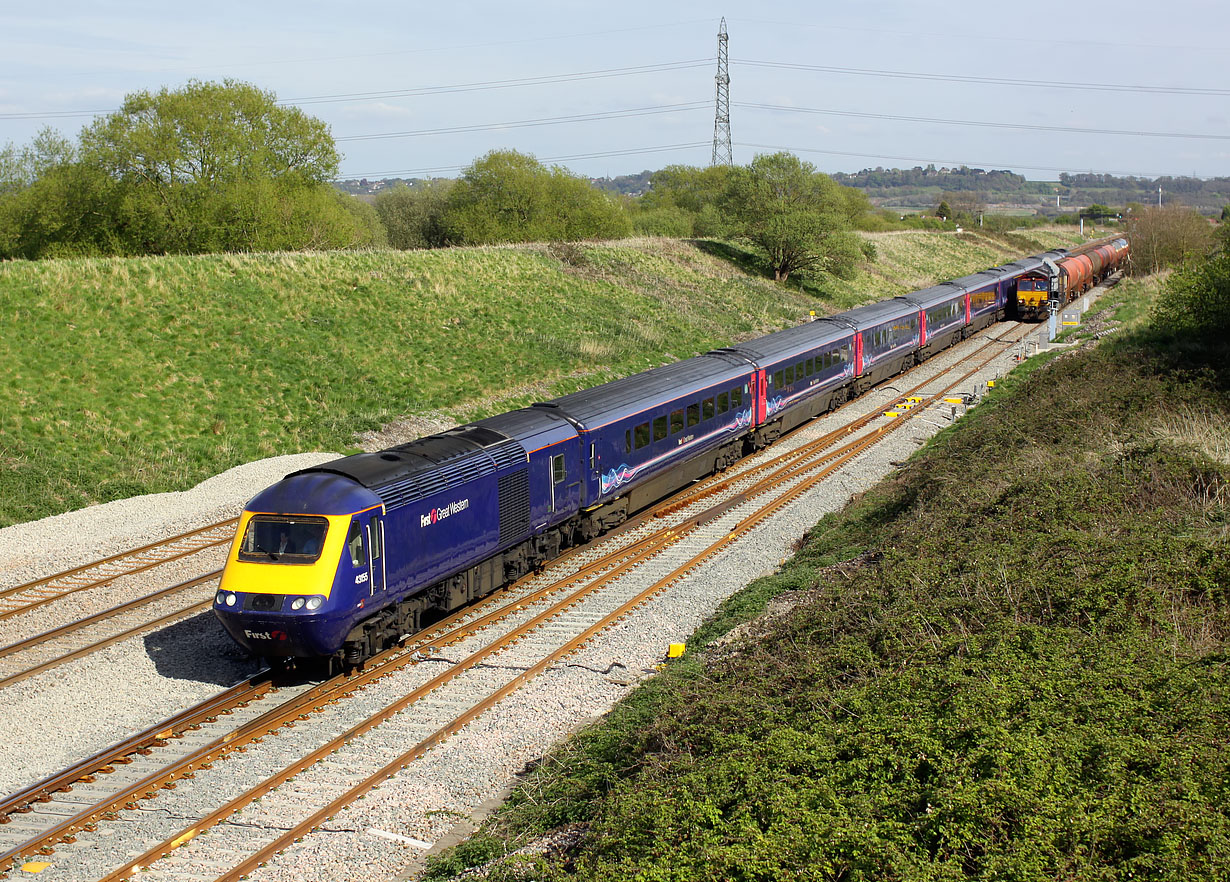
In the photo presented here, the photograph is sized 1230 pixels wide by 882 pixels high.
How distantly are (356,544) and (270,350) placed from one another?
22.4 m

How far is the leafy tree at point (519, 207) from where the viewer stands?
66375mm

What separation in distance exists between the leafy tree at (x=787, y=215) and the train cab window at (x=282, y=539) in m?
53.3

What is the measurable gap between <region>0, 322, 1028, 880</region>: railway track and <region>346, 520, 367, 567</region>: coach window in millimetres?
1862

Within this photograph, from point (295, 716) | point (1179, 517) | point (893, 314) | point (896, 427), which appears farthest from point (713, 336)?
point (295, 716)

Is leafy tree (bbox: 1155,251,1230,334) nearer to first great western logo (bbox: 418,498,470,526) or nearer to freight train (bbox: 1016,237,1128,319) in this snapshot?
freight train (bbox: 1016,237,1128,319)

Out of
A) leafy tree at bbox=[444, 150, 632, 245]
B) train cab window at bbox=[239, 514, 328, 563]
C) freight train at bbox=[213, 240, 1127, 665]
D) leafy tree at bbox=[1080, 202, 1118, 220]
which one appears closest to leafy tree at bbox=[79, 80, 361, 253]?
leafy tree at bbox=[444, 150, 632, 245]

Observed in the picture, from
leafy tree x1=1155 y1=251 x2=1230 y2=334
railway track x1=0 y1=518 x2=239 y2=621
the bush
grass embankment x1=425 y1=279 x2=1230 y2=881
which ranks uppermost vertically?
the bush

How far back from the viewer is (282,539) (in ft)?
44.9

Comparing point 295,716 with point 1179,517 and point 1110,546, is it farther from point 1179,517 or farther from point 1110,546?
point 1179,517

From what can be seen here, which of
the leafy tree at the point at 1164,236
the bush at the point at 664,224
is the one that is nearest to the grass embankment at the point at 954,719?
the leafy tree at the point at 1164,236

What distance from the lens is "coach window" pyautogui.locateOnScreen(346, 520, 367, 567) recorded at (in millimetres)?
13625

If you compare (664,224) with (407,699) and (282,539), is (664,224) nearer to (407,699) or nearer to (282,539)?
(282,539)

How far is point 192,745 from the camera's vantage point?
12258 millimetres

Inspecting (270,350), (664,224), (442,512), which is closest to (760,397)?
(442,512)
